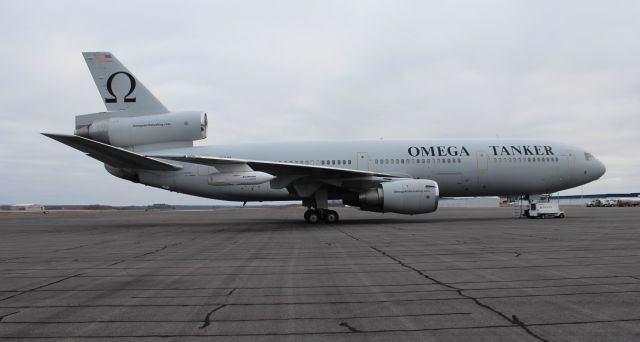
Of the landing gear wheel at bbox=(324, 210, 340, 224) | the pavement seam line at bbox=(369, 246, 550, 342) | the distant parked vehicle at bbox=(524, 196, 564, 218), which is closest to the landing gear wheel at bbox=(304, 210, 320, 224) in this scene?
the landing gear wheel at bbox=(324, 210, 340, 224)

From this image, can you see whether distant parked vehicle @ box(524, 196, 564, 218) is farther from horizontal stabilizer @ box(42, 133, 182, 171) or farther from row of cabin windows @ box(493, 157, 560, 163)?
horizontal stabilizer @ box(42, 133, 182, 171)

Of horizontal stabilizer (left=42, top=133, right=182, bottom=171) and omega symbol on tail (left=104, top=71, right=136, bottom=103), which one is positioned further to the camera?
omega symbol on tail (left=104, top=71, right=136, bottom=103)

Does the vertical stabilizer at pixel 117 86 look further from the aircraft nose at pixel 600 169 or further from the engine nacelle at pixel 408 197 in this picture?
the aircraft nose at pixel 600 169

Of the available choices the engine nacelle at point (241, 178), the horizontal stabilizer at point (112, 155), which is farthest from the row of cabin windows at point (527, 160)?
the horizontal stabilizer at point (112, 155)

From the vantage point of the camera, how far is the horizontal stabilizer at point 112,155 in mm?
15797

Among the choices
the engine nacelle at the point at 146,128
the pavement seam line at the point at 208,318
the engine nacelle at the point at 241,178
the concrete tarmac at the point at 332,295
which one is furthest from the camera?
the engine nacelle at the point at 146,128

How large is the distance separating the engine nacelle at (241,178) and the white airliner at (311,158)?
1.44 m

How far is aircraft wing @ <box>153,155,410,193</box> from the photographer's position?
54.4 feet

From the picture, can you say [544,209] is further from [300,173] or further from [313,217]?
[300,173]

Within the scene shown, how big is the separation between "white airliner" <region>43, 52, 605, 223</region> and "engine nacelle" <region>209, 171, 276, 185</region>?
1.44m

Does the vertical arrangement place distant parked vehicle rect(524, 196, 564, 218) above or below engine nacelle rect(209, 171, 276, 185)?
below

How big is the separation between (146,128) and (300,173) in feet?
24.0

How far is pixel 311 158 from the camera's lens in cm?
2031

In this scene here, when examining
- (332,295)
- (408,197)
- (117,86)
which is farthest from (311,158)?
(332,295)
